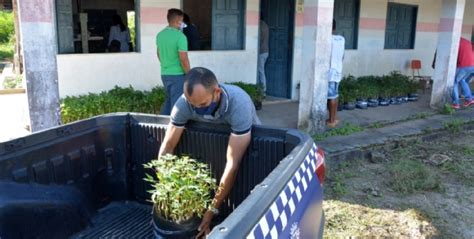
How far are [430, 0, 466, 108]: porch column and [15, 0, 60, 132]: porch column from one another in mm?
7498

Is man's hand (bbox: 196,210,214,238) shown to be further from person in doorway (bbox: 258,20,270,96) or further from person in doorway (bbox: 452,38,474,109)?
person in doorway (bbox: 452,38,474,109)

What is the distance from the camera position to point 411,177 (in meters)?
5.02

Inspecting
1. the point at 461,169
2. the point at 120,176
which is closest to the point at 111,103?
the point at 120,176

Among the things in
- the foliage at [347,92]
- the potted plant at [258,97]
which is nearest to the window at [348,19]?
the foliage at [347,92]

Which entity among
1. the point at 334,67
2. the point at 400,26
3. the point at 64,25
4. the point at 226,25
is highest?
the point at 400,26

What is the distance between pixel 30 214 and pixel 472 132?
7339 mm

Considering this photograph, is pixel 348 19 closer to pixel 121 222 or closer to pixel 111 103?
pixel 111 103

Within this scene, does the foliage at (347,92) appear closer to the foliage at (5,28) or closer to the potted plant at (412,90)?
the potted plant at (412,90)

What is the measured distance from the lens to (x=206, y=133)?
271 centimetres

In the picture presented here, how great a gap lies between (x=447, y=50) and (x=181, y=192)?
802 cm

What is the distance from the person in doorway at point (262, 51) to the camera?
8422 mm

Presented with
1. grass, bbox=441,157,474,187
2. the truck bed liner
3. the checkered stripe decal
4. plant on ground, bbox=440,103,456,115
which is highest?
the checkered stripe decal

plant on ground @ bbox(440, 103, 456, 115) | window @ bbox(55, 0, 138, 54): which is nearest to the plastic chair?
plant on ground @ bbox(440, 103, 456, 115)

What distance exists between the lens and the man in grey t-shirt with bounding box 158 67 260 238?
2.40m
